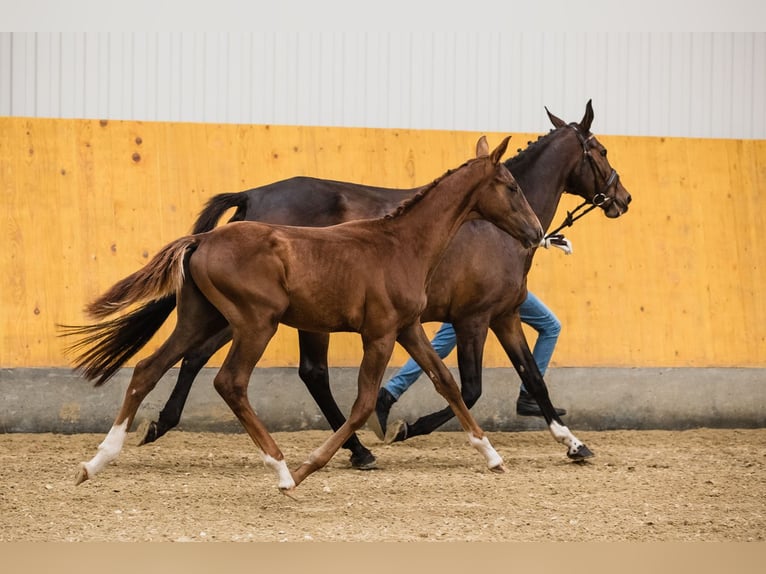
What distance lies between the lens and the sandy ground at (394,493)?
4848mm

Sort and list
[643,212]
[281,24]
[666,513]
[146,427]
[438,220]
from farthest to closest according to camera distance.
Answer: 1. [643,212]
2. [281,24]
3. [146,427]
4. [438,220]
5. [666,513]

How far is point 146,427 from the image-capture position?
263 inches

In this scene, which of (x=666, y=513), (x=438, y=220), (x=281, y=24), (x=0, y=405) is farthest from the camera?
(x=281, y=24)

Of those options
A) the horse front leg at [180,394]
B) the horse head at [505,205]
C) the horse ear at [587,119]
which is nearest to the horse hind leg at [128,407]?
the horse front leg at [180,394]

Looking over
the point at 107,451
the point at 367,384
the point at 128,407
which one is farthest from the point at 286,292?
the point at 107,451

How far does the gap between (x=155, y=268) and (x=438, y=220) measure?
4.91ft

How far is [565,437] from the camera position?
6.91 meters

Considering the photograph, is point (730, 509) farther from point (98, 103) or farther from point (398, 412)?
point (98, 103)

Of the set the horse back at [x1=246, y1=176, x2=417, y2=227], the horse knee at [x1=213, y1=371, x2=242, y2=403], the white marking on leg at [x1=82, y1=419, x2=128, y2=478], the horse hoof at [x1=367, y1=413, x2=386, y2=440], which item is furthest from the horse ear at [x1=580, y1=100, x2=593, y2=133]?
the white marking on leg at [x1=82, y1=419, x2=128, y2=478]

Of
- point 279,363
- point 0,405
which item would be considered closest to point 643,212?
point 279,363

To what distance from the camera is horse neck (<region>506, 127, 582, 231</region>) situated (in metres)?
7.32

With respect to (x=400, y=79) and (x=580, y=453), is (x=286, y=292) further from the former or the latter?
(x=400, y=79)

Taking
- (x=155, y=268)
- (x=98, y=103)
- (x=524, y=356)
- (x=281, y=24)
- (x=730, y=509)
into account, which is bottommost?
(x=730, y=509)

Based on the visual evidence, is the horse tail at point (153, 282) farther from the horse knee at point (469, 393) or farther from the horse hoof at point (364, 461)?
the horse knee at point (469, 393)
